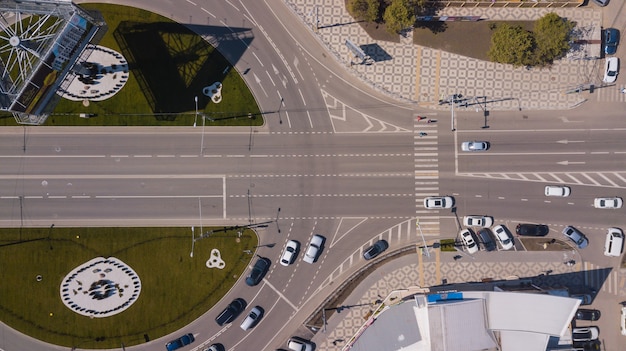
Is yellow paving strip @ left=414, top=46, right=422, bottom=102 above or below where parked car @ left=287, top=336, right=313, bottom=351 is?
above

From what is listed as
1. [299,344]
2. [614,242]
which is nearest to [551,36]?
[614,242]

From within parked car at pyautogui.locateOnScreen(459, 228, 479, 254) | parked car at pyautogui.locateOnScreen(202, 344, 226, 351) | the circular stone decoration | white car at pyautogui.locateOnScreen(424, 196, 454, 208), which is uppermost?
white car at pyautogui.locateOnScreen(424, 196, 454, 208)

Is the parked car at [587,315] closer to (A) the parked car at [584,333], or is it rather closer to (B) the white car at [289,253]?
(A) the parked car at [584,333]

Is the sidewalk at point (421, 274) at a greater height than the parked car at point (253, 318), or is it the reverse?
the sidewalk at point (421, 274)

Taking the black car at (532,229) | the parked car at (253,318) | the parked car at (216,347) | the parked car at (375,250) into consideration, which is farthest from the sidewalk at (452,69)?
the parked car at (216,347)

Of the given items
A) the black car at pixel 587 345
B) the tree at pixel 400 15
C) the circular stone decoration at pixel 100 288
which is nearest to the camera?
the tree at pixel 400 15

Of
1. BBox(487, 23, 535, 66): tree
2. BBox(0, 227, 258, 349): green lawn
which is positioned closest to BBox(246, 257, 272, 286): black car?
BBox(0, 227, 258, 349): green lawn

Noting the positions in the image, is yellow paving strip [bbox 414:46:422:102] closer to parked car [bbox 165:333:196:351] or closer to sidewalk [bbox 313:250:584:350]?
sidewalk [bbox 313:250:584:350]
